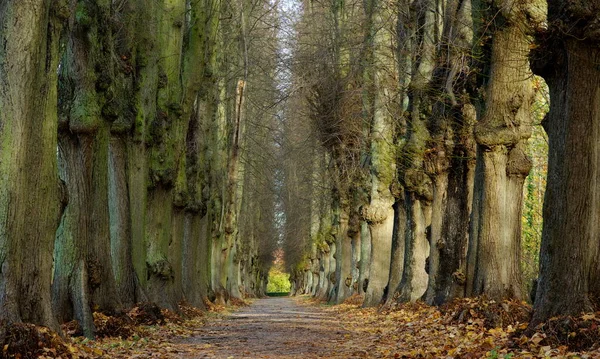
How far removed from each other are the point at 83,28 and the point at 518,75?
23.1ft

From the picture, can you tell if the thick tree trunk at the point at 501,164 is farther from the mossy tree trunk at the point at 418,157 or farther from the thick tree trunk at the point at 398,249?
the thick tree trunk at the point at 398,249

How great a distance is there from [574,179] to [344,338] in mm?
6269

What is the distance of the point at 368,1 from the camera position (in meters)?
23.9

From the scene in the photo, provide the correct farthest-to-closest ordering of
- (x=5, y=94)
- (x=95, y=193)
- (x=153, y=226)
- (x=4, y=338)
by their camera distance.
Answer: (x=153, y=226)
(x=95, y=193)
(x=5, y=94)
(x=4, y=338)

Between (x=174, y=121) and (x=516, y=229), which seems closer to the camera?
(x=516, y=229)

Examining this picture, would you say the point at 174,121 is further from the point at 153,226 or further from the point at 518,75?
the point at 518,75

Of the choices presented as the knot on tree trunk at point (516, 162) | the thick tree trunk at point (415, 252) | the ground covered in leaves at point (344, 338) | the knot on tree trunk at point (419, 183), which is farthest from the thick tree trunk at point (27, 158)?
the thick tree trunk at point (415, 252)

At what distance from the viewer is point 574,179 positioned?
30.1 ft

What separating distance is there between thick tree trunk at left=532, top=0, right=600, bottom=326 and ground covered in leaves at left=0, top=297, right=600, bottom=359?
41 centimetres

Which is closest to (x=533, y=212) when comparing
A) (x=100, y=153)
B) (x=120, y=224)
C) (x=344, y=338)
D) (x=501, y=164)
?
(x=501, y=164)

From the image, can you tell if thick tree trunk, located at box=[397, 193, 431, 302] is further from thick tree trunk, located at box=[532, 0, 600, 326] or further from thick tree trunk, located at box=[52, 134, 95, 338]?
thick tree trunk, located at box=[532, 0, 600, 326]

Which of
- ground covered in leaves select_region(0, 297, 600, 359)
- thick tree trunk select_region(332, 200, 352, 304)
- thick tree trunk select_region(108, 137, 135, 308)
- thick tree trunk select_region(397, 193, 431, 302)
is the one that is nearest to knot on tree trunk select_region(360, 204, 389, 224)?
thick tree trunk select_region(397, 193, 431, 302)

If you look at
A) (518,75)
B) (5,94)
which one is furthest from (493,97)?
(5,94)

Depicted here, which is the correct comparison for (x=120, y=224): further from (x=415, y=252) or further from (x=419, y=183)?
(x=415, y=252)
